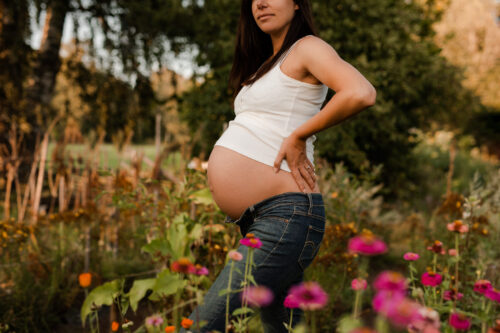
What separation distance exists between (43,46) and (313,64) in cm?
580

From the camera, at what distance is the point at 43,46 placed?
5.82m

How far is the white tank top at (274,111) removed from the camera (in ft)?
4.22

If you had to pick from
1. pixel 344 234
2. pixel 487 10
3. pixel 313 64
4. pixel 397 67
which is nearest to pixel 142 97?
pixel 397 67

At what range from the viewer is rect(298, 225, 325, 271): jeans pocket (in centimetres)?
127

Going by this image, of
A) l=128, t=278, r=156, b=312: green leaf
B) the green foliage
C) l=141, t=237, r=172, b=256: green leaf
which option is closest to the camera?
l=128, t=278, r=156, b=312: green leaf

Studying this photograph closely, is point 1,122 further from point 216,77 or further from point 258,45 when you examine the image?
point 258,45

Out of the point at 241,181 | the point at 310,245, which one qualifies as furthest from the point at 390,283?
the point at 241,181

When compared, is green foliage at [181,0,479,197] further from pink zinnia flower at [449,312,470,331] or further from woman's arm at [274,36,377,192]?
pink zinnia flower at [449,312,470,331]

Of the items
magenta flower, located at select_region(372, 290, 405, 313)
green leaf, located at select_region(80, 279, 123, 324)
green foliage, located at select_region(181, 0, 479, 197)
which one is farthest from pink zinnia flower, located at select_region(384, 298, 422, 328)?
green foliage, located at select_region(181, 0, 479, 197)

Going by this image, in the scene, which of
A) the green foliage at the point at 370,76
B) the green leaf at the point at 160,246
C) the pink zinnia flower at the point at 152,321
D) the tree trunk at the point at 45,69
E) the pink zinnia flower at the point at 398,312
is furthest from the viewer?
the tree trunk at the point at 45,69

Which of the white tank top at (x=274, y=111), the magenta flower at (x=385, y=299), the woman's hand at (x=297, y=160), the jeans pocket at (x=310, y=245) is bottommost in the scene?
the jeans pocket at (x=310, y=245)

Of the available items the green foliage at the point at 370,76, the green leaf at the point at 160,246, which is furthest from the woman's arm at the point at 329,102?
the green foliage at the point at 370,76

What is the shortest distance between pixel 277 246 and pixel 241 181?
265 millimetres

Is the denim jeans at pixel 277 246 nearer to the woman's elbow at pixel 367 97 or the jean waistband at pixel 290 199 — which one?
the jean waistband at pixel 290 199
